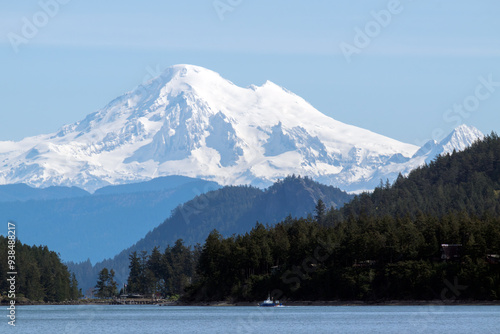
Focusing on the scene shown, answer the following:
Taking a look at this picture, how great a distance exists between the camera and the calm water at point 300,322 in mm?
116062

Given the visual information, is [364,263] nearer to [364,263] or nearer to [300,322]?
[364,263]

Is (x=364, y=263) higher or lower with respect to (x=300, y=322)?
higher

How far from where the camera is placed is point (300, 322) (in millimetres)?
130250

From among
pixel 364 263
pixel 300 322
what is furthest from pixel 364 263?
pixel 300 322

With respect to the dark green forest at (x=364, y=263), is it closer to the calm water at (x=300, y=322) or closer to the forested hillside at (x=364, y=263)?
the forested hillside at (x=364, y=263)

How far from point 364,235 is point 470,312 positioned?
1323 inches

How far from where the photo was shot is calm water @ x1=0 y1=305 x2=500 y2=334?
381 ft

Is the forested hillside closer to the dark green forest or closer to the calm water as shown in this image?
the dark green forest

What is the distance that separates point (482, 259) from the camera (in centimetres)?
15825

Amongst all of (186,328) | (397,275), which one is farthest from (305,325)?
(397,275)

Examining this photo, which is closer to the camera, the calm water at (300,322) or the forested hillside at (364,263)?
the calm water at (300,322)

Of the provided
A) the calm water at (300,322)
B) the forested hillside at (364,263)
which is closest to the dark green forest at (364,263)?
the forested hillside at (364,263)

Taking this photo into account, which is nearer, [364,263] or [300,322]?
[300,322]

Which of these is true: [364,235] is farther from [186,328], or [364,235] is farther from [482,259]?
[186,328]
